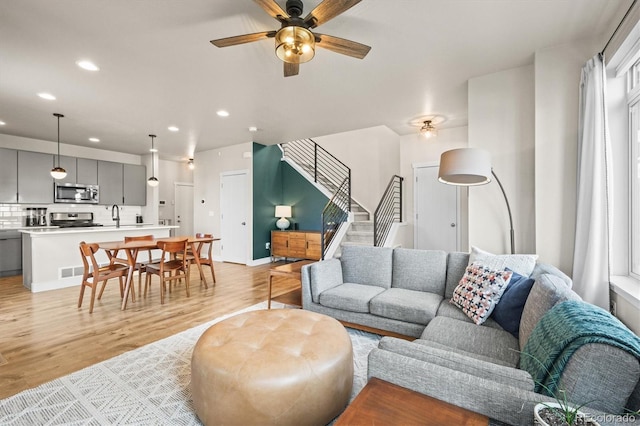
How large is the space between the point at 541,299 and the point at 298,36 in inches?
90.6

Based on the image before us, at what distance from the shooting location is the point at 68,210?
6.58 m

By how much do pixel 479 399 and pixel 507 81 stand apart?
3461mm

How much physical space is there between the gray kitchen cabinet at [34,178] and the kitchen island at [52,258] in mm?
1490

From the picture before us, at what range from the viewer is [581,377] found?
1.00 m

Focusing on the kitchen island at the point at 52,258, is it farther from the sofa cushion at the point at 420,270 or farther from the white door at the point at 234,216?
the sofa cushion at the point at 420,270

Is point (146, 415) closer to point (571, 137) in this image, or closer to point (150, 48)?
point (150, 48)

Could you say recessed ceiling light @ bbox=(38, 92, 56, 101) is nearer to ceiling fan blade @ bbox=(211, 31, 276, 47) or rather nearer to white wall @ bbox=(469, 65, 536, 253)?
ceiling fan blade @ bbox=(211, 31, 276, 47)

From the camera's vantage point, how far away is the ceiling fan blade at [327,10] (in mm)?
1875

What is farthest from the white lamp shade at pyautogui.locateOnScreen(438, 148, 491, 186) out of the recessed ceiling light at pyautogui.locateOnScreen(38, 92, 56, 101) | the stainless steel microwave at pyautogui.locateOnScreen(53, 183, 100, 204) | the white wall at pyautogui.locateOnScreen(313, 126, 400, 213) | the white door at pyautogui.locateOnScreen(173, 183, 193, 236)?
the white door at pyautogui.locateOnScreen(173, 183, 193, 236)

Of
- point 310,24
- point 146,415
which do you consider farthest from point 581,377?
point 310,24

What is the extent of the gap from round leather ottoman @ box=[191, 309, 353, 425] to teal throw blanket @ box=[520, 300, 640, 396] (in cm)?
93

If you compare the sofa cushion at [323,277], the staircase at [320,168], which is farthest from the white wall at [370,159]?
the sofa cushion at [323,277]

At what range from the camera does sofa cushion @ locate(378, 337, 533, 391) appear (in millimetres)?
1097

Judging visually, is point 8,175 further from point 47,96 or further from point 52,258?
point 47,96
